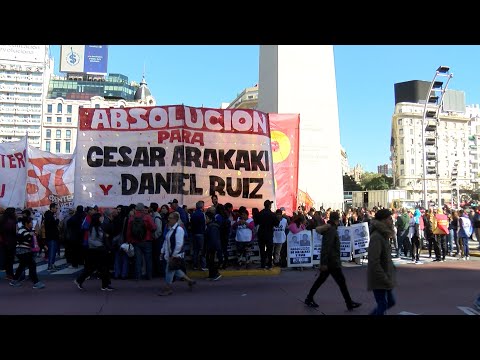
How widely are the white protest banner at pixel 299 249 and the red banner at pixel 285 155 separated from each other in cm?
164

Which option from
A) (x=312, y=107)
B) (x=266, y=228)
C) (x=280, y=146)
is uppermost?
(x=312, y=107)

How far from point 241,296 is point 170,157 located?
4.36m

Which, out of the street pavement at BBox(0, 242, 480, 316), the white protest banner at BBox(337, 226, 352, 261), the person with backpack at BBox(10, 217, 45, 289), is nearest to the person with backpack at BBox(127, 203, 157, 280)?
the street pavement at BBox(0, 242, 480, 316)

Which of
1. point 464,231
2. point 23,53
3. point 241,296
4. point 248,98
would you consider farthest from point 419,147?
point 241,296

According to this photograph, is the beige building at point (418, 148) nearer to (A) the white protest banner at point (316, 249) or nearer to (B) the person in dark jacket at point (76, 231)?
(A) the white protest banner at point (316, 249)

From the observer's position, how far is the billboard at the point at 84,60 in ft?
379

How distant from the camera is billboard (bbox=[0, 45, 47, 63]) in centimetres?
11381

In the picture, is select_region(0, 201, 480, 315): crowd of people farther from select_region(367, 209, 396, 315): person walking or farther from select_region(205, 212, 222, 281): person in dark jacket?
select_region(367, 209, 396, 315): person walking

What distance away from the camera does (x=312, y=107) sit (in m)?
21.3

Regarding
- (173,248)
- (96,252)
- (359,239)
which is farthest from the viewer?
(359,239)

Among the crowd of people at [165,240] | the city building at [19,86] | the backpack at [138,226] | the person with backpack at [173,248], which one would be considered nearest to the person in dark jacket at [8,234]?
the crowd of people at [165,240]

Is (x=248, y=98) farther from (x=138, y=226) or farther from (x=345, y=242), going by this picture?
(x=138, y=226)

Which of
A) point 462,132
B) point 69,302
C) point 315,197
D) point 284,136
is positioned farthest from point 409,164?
point 69,302

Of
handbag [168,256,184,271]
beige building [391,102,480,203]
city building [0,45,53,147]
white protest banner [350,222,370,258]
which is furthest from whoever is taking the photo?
city building [0,45,53,147]
